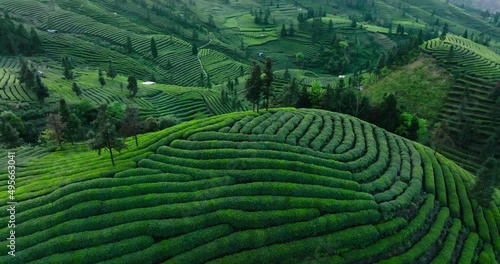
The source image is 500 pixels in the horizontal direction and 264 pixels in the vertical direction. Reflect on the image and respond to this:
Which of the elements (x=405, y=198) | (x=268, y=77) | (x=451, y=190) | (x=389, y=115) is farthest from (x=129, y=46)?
(x=451, y=190)

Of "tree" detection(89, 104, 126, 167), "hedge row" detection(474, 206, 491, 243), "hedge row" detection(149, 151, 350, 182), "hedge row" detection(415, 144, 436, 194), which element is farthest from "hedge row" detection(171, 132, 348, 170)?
"hedge row" detection(474, 206, 491, 243)

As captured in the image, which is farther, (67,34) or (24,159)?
(67,34)

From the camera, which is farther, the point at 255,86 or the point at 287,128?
the point at 255,86

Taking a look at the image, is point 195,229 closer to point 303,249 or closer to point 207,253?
point 207,253

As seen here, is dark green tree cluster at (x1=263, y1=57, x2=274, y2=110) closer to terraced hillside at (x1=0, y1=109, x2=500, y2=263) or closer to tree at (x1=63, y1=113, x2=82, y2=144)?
terraced hillside at (x1=0, y1=109, x2=500, y2=263)

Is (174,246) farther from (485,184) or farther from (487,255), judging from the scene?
(485,184)

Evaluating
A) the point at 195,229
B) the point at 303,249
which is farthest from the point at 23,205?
the point at 303,249
